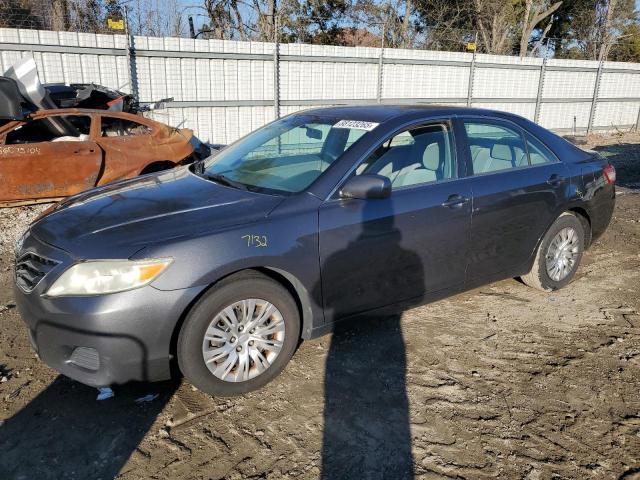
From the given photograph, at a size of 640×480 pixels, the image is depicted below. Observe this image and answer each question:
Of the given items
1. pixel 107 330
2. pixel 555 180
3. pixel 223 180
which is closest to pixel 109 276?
pixel 107 330

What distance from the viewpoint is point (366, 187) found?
3.16m

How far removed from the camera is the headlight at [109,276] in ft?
8.59

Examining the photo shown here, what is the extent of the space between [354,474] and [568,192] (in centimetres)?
316

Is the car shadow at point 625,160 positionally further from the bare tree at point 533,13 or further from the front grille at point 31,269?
the bare tree at point 533,13

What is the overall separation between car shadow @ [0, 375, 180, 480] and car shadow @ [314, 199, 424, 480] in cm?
102

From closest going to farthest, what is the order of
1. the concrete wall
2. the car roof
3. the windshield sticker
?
1. the windshield sticker
2. the car roof
3. the concrete wall

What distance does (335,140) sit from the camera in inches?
143

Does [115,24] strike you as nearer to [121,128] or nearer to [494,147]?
[121,128]

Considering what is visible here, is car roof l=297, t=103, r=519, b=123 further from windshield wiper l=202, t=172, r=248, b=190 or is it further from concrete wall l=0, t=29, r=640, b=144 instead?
concrete wall l=0, t=29, r=640, b=144

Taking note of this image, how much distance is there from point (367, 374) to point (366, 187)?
3.90ft

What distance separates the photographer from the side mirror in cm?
316

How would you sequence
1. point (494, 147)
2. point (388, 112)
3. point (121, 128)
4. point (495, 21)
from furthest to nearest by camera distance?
1. point (495, 21)
2. point (121, 128)
3. point (494, 147)
4. point (388, 112)

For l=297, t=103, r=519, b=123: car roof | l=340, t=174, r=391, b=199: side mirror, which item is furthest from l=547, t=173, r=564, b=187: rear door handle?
l=340, t=174, r=391, b=199: side mirror

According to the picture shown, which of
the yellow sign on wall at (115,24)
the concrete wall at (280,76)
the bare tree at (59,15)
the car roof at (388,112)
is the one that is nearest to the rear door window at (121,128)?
the concrete wall at (280,76)
